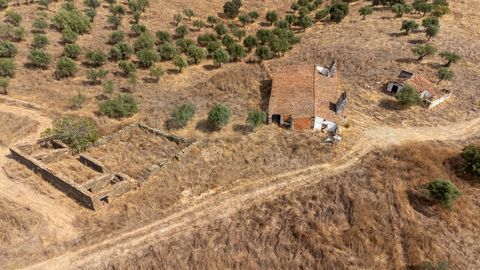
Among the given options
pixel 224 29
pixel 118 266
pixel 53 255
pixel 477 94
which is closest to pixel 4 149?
pixel 53 255

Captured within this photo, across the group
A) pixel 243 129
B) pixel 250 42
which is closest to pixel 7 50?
pixel 250 42

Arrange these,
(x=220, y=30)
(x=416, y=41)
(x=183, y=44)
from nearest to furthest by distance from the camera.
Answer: (x=183, y=44), (x=416, y=41), (x=220, y=30)

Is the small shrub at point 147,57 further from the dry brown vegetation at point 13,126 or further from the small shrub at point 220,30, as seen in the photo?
the dry brown vegetation at point 13,126

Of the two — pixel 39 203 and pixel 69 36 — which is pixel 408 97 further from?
pixel 69 36

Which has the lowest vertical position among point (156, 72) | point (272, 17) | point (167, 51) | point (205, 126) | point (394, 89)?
point (205, 126)

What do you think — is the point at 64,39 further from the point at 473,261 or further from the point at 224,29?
the point at 473,261

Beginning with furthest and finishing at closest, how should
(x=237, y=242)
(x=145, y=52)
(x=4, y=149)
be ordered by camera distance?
(x=145, y=52) → (x=4, y=149) → (x=237, y=242)
